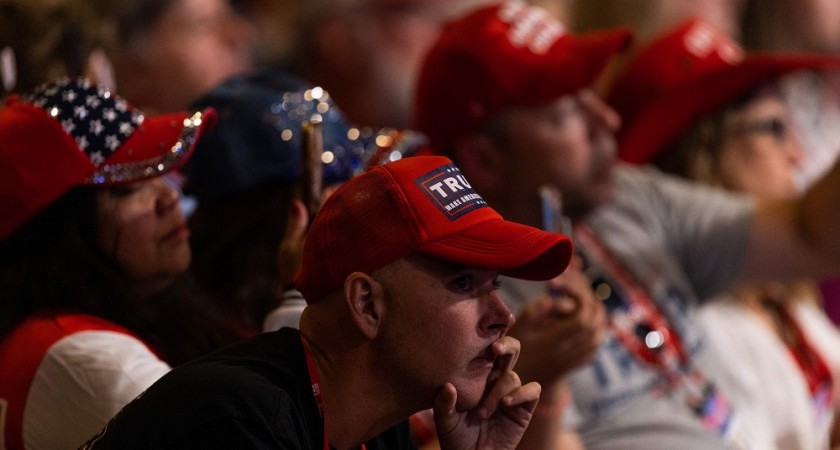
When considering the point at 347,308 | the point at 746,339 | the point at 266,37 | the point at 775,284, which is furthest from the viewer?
the point at 266,37

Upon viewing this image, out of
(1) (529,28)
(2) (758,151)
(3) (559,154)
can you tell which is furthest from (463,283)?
(2) (758,151)

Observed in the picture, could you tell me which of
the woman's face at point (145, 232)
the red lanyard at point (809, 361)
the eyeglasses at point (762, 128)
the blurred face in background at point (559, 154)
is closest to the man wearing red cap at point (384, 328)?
the woman's face at point (145, 232)

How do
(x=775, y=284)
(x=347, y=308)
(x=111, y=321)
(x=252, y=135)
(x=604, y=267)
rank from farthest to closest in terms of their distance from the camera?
(x=775, y=284) < (x=604, y=267) < (x=252, y=135) < (x=111, y=321) < (x=347, y=308)

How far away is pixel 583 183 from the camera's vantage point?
2.78 metres

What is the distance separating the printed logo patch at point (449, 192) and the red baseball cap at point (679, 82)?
201 cm

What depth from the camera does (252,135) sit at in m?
2.38

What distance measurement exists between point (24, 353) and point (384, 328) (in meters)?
0.61

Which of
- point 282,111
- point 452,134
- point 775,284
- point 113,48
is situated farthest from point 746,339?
point 113,48

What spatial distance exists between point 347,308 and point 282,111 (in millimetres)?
1019

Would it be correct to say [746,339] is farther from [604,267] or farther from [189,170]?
[189,170]

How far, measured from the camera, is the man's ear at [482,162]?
280 cm

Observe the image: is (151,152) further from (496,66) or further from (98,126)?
(496,66)

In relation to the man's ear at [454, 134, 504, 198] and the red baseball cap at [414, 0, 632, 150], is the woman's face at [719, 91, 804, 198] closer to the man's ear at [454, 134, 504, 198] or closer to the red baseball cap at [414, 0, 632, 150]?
the red baseball cap at [414, 0, 632, 150]

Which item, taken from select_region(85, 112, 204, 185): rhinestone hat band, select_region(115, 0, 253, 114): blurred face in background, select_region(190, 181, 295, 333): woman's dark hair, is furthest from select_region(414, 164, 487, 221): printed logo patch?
select_region(115, 0, 253, 114): blurred face in background
